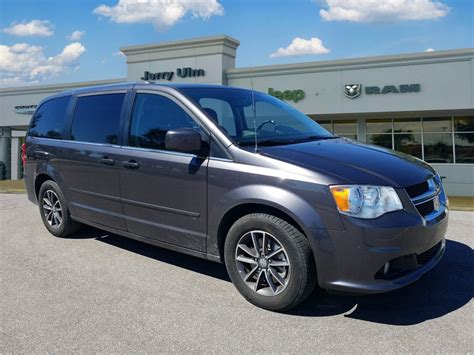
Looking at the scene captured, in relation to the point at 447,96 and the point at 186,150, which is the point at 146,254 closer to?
the point at 186,150

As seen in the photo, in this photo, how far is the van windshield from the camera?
154 inches

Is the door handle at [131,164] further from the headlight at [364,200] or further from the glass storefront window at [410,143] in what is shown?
the glass storefront window at [410,143]

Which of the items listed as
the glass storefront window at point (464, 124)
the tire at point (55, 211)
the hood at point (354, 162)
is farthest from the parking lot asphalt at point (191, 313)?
the glass storefront window at point (464, 124)

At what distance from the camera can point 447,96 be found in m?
18.2

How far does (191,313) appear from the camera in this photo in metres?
3.38

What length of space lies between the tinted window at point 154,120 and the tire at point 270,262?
1143 mm

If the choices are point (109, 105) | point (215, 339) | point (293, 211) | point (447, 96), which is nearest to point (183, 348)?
point (215, 339)

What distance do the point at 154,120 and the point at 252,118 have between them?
3.20 feet

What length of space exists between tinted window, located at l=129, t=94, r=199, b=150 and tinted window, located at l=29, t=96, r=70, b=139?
1.59 meters

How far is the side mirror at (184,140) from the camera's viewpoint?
11.8 ft

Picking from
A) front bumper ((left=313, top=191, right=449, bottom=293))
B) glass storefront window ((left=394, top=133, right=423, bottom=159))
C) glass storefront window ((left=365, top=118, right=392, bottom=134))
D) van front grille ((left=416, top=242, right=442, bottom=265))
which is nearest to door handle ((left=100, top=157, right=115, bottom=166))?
front bumper ((left=313, top=191, right=449, bottom=293))

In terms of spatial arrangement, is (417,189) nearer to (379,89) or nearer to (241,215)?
(241,215)

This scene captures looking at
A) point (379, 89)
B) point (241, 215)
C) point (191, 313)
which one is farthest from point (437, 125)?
point (191, 313)

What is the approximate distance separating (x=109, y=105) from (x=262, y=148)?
2079 millimetres
